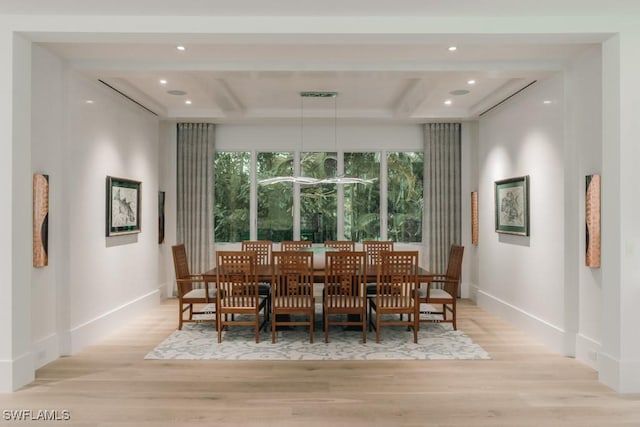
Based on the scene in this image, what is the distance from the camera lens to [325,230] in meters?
7.76

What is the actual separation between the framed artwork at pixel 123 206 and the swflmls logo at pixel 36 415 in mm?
A: 2454

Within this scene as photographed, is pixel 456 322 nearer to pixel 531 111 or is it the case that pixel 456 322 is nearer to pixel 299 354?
pixel 299 354

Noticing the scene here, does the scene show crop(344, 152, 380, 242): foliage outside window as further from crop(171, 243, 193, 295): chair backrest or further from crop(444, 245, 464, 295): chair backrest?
crop(171, 243, 193, 295): chair backrest

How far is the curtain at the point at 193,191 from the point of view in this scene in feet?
24.6

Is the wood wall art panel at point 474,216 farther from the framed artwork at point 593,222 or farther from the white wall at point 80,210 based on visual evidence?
the white wall at point 80,210

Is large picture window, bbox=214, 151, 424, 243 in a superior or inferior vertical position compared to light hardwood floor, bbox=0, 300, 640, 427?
superior

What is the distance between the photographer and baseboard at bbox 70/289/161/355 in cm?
466

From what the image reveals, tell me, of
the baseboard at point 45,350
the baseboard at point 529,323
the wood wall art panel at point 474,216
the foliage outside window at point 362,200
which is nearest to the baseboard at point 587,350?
the baseboard at point 529,323

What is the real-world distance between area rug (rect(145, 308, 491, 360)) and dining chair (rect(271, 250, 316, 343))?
24 cm

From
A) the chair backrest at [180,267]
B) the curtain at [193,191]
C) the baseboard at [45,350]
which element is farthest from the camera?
the curtain at [193,191]

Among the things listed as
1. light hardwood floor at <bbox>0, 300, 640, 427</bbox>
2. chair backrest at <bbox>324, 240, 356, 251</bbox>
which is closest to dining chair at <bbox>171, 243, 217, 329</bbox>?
→ light hardwood floor at <bbox>0, 300, 640, 427</bbox>

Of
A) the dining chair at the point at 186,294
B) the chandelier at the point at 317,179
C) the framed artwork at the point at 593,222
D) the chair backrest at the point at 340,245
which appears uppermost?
the chandelier at the point at 317,179

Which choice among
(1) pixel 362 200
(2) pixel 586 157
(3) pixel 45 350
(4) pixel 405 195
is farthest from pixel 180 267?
(2) pixel 586 157

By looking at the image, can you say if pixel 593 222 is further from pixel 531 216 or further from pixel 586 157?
pixel 531 216
